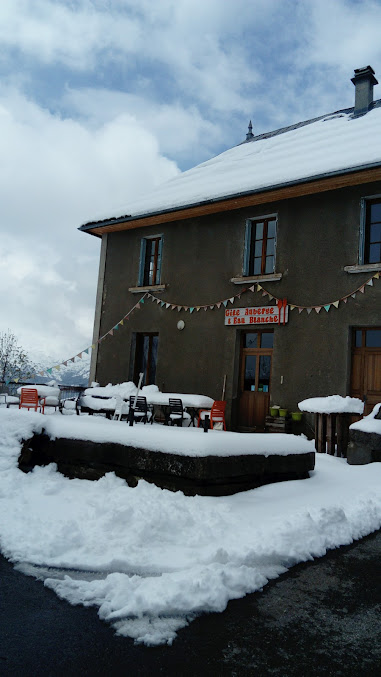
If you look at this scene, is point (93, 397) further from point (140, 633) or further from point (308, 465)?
point (140, 633)

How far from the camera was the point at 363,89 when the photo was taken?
48.6 ft

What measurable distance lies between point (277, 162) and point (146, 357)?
6.08m

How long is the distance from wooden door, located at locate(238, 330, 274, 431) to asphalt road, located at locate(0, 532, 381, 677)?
28.2 feet

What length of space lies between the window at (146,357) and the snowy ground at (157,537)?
817 cm

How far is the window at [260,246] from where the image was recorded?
1225cm

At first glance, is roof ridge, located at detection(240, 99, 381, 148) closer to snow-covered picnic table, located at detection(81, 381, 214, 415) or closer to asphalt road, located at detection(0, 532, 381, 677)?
snow-covered picnic table, located at detection(81, 381, 214, 415)

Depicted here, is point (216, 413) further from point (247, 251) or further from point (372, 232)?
point (372, 232)

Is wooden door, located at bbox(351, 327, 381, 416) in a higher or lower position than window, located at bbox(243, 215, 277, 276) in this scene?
lower

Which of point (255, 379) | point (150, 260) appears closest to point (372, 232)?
point (255, 379)

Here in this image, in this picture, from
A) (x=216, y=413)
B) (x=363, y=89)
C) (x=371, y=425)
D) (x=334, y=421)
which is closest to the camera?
(x=371, y=425)

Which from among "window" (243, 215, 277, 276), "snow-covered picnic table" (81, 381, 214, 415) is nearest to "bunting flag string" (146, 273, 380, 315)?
"window" (243, 215, 277, 276)

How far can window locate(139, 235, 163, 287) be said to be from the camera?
14383 mm

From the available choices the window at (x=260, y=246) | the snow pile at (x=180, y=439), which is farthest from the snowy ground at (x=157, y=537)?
the window at (x=260, y=246)

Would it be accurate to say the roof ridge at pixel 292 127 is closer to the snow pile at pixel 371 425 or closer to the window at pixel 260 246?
the window at pixel 260 246
